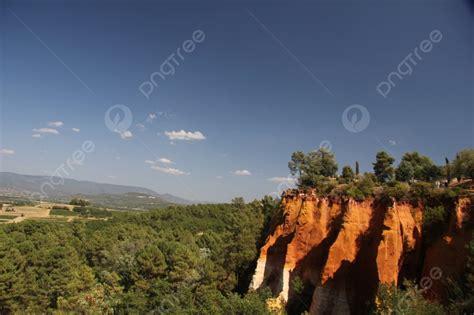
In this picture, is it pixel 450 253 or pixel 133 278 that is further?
pixel 133 278

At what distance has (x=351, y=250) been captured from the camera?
93.6 ft

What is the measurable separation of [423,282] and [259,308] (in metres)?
11.3

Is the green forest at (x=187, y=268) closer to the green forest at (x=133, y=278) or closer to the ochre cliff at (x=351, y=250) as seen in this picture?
the green forest at (x=133, y=278)

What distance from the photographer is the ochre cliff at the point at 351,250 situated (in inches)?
923

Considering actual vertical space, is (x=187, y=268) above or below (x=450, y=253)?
below

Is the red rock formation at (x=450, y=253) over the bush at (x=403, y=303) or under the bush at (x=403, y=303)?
over

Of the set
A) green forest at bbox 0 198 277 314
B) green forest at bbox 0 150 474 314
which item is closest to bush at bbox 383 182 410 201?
green forest at bbox 0 150 474 314

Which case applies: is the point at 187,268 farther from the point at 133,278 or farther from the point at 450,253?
the point at 450,253

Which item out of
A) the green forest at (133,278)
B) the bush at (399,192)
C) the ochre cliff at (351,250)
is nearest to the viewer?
the ochre cliff at (351,250)

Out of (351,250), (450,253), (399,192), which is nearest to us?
(450,253)


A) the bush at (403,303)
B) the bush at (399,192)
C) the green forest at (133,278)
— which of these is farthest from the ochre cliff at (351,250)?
the green forest at (133,278)

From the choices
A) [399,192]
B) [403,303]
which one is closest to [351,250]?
[399,192]

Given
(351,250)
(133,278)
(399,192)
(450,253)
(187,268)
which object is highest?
(399,192)

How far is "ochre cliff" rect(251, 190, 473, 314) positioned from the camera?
2345cm
